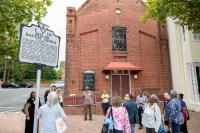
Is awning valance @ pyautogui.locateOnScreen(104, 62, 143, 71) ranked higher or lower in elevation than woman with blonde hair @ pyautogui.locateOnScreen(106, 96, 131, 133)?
higher

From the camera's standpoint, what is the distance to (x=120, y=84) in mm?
19438

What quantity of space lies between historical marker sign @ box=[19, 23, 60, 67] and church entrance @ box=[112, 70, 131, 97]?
1479 cm

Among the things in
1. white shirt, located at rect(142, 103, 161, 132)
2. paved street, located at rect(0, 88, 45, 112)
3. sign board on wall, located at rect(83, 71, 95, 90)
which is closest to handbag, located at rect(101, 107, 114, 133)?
white shirt, located at rect(142, 103, 161, 132)

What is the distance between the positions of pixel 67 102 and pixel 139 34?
860 centimetres

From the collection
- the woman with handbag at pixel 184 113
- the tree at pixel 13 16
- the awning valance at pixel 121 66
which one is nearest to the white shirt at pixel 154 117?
the woman with handbag at pixel 184 113

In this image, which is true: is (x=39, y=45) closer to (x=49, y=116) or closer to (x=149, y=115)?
(x=49, y=116)

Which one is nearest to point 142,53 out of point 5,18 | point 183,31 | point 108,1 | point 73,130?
point 183,31

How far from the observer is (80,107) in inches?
650

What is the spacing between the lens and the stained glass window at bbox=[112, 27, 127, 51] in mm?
20172

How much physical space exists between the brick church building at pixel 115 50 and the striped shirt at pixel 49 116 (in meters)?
12.9

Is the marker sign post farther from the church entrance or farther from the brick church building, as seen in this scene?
the church entrance

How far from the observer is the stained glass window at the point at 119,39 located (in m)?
20.2

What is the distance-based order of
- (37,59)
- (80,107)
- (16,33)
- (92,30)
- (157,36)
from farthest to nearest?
1. (157,36)
2. (92,30)
3. (80,107)
4. (16,33)
5. (37,59)

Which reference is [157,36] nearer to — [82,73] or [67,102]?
[82,73]
